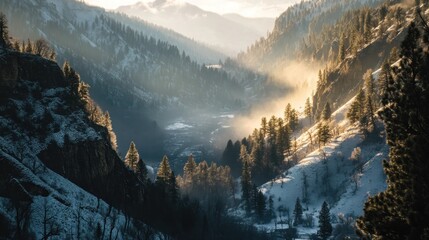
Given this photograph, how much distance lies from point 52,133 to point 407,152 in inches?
2742

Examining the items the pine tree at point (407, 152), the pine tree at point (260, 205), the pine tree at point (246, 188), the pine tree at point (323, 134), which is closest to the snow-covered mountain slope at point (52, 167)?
the pine tree at point (407, 152)

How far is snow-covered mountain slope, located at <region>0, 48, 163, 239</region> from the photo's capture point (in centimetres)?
6044

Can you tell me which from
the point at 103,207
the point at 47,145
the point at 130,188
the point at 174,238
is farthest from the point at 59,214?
the point at 174,238

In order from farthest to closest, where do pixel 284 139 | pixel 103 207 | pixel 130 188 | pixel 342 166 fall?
pixel 284 139 < pixel 342 166 < pixel 130 188 < pixel 103 207

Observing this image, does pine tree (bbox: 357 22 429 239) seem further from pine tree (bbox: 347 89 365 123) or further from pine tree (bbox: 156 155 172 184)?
pine tree (bbox: 347 89 365 123)

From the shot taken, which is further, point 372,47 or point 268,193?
point 372,47

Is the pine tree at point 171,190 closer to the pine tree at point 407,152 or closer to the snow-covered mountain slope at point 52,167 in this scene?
the snow-covered mountain slope at point 52,167

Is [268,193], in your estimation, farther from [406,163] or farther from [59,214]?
[406,163]

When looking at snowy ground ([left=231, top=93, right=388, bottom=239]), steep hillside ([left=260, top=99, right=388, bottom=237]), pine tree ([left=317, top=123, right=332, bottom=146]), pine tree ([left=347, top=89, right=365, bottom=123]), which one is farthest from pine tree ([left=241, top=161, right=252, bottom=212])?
pine tree ([left=347, top=89, right=365, bottom=123])

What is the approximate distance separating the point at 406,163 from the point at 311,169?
117 metres

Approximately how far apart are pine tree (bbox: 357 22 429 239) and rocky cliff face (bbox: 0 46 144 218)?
171 ft

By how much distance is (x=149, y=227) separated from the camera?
8638cm

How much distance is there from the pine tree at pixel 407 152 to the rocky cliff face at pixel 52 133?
2047 inches

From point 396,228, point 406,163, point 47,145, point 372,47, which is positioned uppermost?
point 372,47
